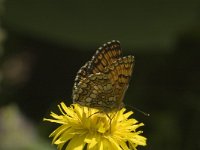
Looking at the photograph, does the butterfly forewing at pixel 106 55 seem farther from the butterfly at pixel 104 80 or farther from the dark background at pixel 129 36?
the dark background at pixel 129 36

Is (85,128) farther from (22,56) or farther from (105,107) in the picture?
(22,56)

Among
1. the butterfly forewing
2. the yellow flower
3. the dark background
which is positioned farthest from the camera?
the dark background

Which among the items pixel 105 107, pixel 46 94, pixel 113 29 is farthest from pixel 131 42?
pixel 105 107

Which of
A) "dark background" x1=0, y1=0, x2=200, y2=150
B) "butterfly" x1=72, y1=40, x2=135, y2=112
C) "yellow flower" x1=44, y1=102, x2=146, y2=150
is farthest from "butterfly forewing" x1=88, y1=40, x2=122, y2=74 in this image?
"dark background" x1=0, y1=0, x2=200, y2=150

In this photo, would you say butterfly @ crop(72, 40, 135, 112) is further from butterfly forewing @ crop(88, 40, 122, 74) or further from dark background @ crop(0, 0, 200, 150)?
dark background @ crop(0, 0, 200, 150)

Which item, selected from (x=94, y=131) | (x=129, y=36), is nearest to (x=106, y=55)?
(x=94, y=131)

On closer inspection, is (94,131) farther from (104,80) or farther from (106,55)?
(106,55)
